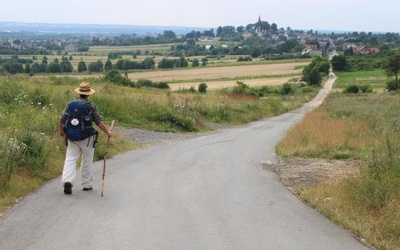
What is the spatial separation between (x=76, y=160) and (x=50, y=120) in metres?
5.20

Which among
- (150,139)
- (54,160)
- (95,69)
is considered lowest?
(95,69)

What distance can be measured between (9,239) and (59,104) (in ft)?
41.5

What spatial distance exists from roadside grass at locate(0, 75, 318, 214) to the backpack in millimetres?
1205

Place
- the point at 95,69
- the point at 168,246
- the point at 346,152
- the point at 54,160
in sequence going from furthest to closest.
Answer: the point at 95,69, the point at 346,152, the point at 54,160, the point at 168,246

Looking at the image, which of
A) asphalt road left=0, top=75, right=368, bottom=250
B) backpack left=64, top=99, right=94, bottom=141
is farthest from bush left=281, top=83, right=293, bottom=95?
backpack left=64, top=99, right=94, bottom=141

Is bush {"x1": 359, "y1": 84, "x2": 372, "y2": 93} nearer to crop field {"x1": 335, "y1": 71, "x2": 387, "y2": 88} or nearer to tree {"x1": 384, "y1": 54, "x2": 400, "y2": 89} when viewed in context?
tree {"x1": 384, "y1": 54, "x2": 400, "y2": 89}

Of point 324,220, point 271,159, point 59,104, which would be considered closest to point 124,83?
point 59,104

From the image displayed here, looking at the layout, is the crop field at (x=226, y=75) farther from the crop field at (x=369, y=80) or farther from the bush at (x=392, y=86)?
the bush at (x=392, y=86)

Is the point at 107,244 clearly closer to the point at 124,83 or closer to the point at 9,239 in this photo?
the point at 9,239

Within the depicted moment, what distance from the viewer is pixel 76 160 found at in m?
9.16

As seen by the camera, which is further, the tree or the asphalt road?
the tree

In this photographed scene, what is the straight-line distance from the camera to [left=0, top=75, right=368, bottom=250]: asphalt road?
654 centimetres

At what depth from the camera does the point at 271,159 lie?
14195 millimetres

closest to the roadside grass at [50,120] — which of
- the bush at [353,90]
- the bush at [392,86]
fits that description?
the bush at [353,90]
